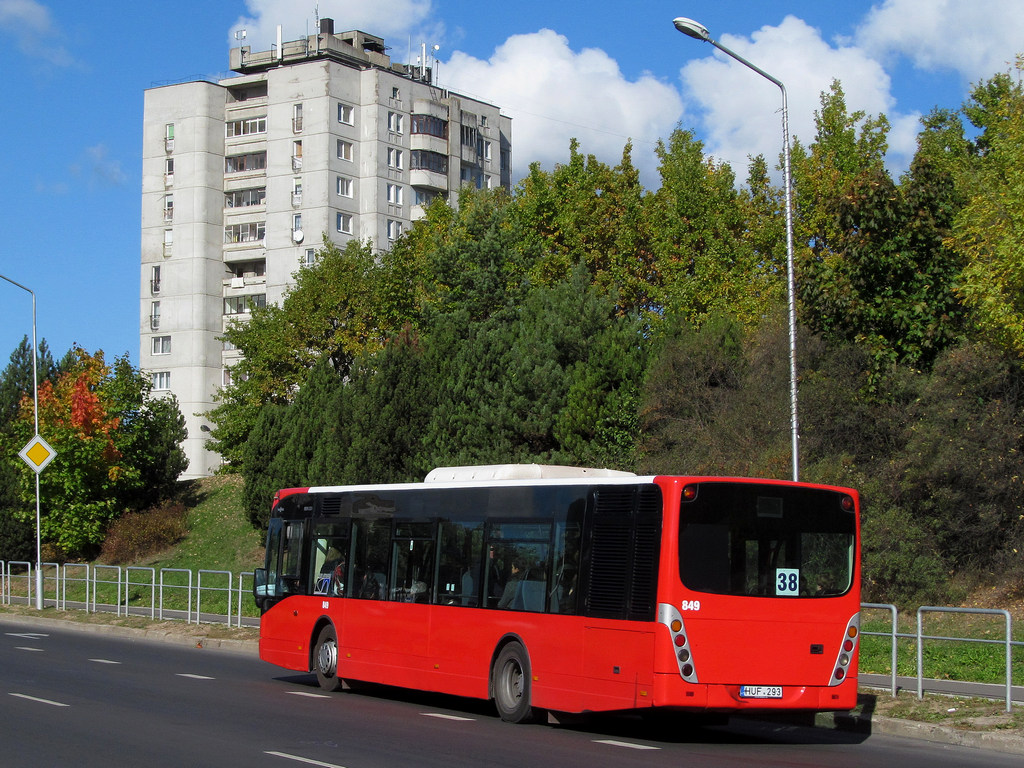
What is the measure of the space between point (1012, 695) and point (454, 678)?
259 inches

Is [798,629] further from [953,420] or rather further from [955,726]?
[953,420]

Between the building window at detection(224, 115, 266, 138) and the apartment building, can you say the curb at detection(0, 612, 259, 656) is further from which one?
the building window at detection(224, 115, 266, 138)

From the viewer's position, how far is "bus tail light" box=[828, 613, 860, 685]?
1281cm

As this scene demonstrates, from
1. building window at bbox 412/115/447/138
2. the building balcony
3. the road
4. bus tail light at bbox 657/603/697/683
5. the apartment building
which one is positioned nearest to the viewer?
the road

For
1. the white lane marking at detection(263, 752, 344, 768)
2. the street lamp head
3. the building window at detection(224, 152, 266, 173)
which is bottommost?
the white lane marking at detection(263, 752, 344, 768)

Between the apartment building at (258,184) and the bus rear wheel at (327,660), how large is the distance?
6499 centimetres

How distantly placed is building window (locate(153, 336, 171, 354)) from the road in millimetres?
69393

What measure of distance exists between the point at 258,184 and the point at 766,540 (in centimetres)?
7610

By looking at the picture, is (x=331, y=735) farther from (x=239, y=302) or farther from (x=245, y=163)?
(x=245, y=163)

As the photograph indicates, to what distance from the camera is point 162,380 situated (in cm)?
8631

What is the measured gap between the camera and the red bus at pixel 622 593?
12227mm

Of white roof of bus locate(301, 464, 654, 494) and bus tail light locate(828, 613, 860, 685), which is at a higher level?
white roof of bus locate(301, 464, 654, 494)

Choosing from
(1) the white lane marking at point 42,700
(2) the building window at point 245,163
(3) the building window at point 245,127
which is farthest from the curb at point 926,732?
(3) the building window at point 245,127

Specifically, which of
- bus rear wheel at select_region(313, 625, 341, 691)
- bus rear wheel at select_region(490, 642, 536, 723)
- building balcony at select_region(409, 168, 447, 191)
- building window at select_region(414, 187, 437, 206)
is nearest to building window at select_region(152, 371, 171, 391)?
building window at select_region(414, 187, 437, 206)
